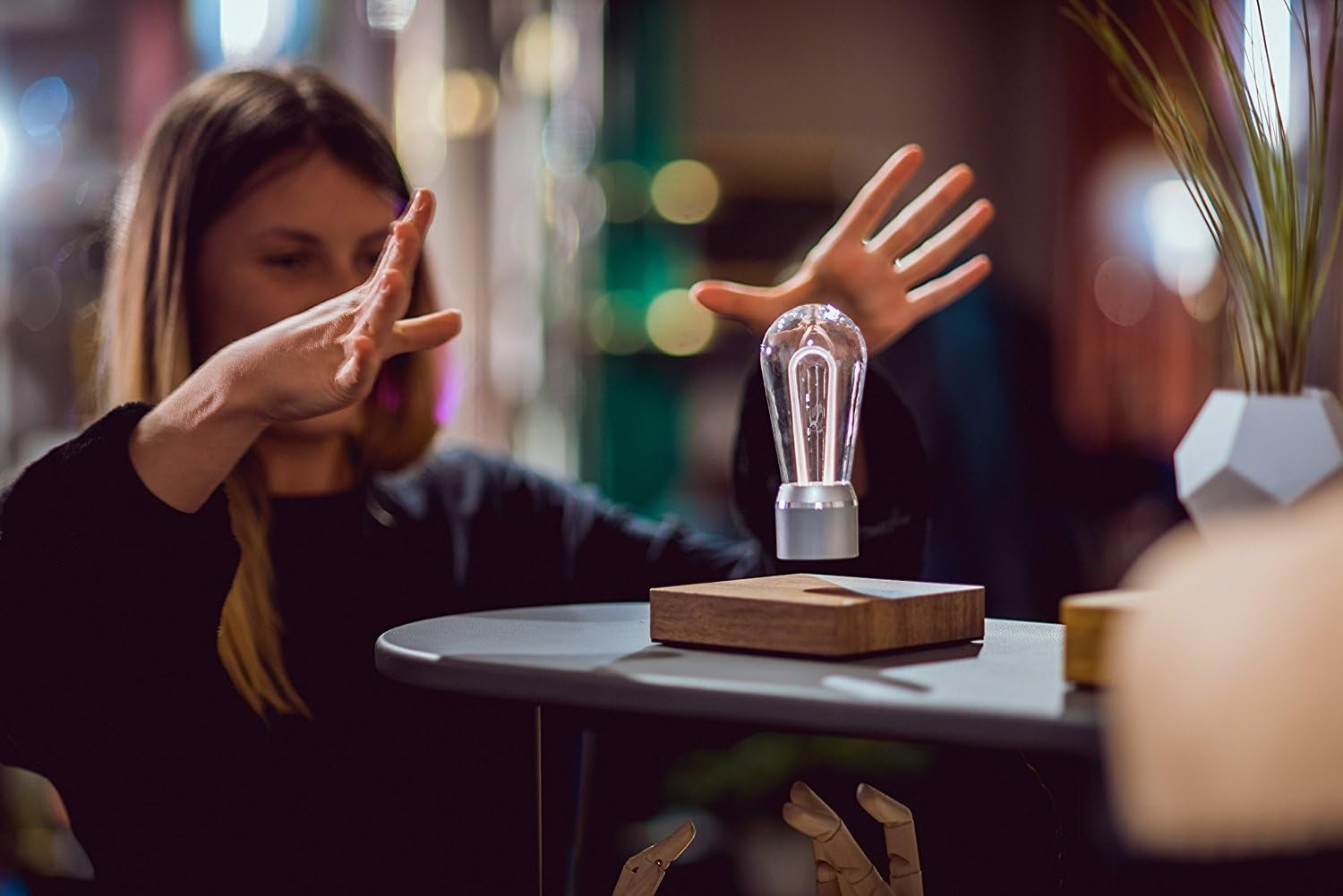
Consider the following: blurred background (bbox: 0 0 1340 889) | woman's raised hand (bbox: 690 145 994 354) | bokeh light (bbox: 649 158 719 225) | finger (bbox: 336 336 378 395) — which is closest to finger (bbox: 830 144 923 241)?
woman's raised hand (bbox: 690 145 994 354)

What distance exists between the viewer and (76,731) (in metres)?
1.05

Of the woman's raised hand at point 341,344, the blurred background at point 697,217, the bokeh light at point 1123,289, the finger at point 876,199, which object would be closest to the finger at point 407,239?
the woman's raised hand at point 341,344

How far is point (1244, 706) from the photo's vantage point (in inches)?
22.2

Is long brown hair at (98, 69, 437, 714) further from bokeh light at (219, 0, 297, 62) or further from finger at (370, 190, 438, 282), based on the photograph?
bokeh light at (219, 0, 297, 62)

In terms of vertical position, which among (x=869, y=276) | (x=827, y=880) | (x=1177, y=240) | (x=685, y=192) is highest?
(x=685, y=192)

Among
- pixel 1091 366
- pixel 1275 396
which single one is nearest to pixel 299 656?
pixel 1275 396

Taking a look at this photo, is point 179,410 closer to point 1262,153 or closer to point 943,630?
point 943,630

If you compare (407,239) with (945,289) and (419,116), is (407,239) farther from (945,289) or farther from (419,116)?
(419,116)

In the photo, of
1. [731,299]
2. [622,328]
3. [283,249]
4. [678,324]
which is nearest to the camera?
[731,299]

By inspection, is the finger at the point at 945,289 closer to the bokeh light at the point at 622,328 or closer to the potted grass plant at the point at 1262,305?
the potted grass plant at the point at 1262,305

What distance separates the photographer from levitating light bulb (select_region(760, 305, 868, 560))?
3.02 feet

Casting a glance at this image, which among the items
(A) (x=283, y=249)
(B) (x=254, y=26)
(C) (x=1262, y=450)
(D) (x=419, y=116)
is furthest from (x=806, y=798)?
(B) (x=254, y=26)

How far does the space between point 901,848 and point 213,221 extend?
865 mm

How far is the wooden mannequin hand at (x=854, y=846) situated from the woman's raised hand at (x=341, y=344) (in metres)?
0.36
